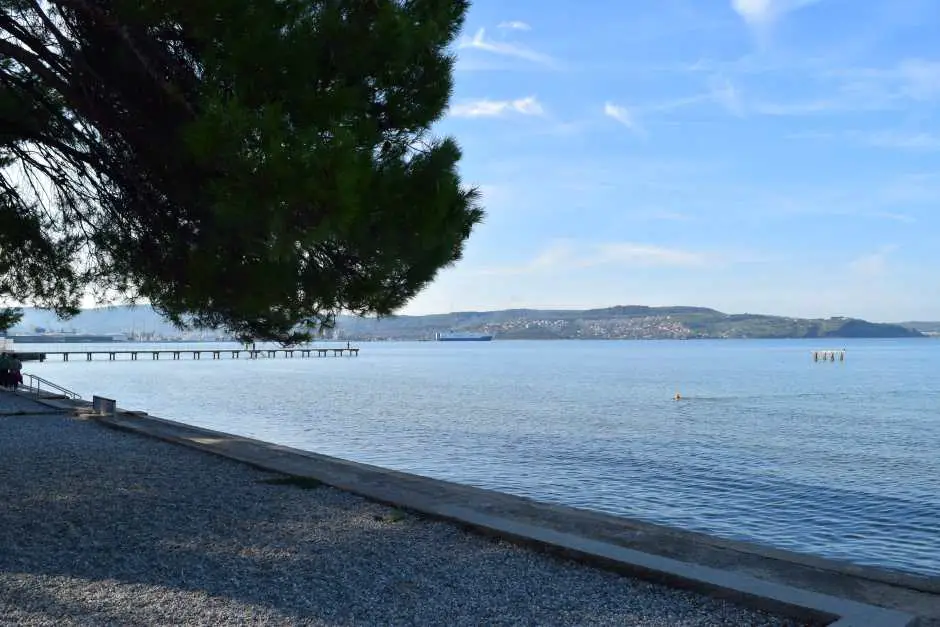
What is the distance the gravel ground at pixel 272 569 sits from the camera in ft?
15.7

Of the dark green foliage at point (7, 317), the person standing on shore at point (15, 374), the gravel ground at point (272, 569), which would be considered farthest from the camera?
the person standing on shore at point (15, 374)

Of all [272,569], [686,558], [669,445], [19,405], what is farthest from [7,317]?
[669,445]

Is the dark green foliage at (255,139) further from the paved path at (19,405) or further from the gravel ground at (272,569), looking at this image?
the paved path at (19,405)

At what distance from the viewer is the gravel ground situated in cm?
477

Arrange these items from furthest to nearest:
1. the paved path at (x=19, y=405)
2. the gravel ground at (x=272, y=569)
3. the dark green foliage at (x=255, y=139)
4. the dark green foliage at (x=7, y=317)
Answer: the paved path at (x=19, y=405)
the dark green foliage at (x=7, y=317)
the dark green foliage at (x=255, y=139)
the gravel ground at (x=272, y=569)

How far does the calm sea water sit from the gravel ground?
9.03 metres

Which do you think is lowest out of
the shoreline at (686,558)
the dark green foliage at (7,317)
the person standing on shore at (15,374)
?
the shoreline at (686,558)

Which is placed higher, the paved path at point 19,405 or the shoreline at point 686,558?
the shoreline at point 686,558

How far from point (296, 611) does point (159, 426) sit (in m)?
11.6

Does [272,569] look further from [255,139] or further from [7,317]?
[7,317]

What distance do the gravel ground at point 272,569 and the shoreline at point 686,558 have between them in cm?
16

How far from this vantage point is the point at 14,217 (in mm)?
8367

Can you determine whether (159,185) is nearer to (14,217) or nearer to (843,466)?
(14,217)

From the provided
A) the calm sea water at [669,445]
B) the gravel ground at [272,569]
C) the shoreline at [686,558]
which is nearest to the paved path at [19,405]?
the calm sea water at [669,445]
